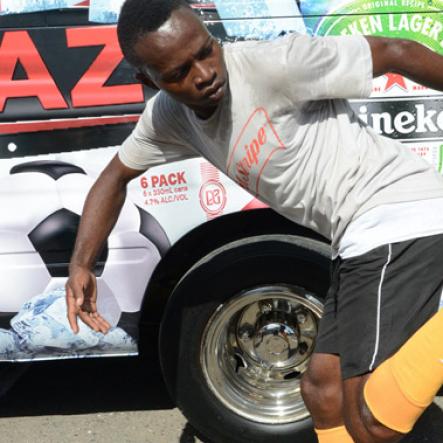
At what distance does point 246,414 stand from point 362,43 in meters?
1.79

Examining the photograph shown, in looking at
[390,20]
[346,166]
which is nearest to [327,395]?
[346,166]

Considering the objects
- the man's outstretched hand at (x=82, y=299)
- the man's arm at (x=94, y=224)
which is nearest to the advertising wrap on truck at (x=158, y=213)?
the man's arm at (x=94, y=224)

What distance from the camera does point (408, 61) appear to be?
2039 millimetres

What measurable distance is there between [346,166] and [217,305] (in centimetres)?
120

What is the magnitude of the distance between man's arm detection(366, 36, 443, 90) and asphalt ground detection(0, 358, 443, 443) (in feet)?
6.00

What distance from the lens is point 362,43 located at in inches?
81.4

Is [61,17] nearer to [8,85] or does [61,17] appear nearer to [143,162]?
[8,85]

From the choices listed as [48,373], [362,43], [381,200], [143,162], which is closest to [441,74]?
[362,43]

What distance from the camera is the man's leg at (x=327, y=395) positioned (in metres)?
2.29

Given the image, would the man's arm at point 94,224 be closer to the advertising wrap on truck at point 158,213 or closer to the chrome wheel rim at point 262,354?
the advertising wrap on truck at point 158,213

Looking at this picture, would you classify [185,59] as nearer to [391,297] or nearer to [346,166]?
[346,166]

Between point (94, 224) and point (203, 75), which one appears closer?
point (203, 75)

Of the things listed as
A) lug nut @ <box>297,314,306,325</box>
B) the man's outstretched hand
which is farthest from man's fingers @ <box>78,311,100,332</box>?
lug nut @ <box>297,314,306,325</box>

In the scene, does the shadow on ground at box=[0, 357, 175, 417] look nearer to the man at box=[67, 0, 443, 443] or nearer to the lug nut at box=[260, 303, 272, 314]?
the lug nut at box=[260, 303, 272, 314]
